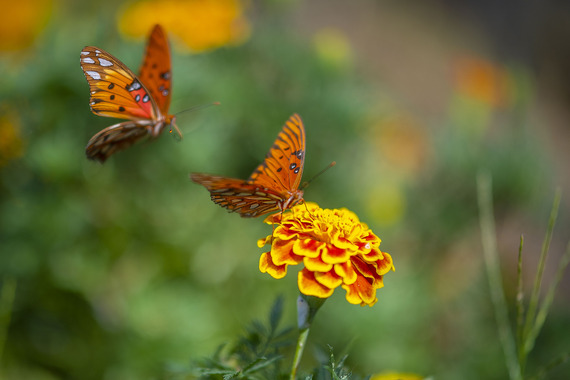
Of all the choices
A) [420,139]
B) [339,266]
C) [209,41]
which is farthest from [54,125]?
[420,139]

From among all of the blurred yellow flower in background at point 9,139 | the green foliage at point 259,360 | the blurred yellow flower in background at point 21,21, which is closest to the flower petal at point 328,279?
the green foliage at point 259,360

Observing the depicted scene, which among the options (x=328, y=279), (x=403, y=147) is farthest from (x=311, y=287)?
(x=403, y=147)

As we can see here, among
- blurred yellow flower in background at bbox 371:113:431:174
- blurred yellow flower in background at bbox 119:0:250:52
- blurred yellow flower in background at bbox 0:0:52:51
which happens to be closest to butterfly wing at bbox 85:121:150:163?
blurred yellow flower in background at bbox 119:0:250:52

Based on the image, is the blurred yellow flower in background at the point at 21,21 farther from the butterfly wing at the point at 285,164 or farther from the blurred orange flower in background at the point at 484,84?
the blurred orange flower in background at the point at 484,84

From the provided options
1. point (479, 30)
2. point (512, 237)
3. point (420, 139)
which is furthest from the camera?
point (479, 30)

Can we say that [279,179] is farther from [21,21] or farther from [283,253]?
[21,21]

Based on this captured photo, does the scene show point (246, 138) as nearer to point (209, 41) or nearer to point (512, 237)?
point (209, 41)
